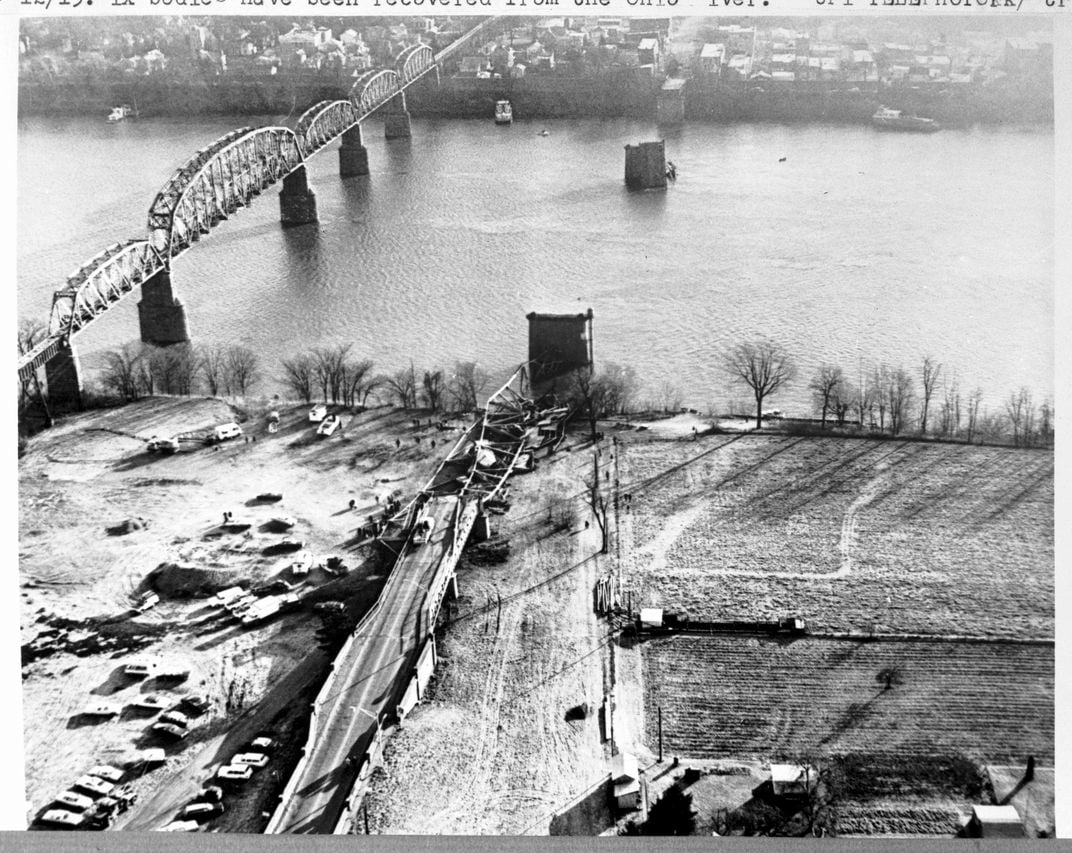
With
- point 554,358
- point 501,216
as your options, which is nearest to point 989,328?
point 554,358

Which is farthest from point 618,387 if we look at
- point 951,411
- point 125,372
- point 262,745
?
point 262,745

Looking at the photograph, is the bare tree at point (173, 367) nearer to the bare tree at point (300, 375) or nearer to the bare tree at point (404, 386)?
the bare tree at point (300, 375)

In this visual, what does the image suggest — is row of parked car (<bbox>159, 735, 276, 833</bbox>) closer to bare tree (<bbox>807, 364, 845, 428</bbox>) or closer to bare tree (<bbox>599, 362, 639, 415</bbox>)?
bare tree (<bbox>599, 362, 639, 415</bbox>)

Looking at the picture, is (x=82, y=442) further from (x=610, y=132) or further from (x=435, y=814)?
(x=610, y=132)

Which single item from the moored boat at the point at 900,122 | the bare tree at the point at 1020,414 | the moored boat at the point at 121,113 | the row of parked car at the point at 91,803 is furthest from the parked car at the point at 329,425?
the moored boat at the point at 900,122

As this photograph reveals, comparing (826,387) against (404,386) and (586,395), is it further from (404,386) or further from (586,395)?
(404,386)
